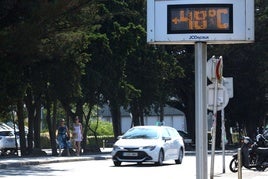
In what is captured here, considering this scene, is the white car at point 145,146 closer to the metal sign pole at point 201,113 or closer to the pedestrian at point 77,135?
the pedestrian at point 77,135

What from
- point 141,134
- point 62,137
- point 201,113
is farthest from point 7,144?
point 201,113

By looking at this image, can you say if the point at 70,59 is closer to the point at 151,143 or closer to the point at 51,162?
the point at 51,162

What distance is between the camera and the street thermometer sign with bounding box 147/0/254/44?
895 cm

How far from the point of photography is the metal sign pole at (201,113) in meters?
8.98

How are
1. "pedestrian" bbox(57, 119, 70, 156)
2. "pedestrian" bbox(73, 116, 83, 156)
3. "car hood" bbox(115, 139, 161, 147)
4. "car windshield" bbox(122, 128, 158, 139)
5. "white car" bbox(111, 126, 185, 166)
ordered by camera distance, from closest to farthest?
"white car" bbox(111, 126, 185, 166), "car hood" bbox(115, 139, 161, 147), "car windshield" bbox(122, 128, 158, 139), "pedestrian" bbox(57, 119, 70, 156), "pedestrian" bbox(73, 116, 83, 156)

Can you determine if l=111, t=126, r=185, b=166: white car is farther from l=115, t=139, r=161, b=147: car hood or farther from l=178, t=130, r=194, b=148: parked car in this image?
l=178, t=130, r=194, b=148: parked car

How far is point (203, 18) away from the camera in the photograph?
8953 mm

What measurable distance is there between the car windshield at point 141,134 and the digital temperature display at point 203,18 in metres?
18.4

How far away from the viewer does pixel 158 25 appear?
9078 mm

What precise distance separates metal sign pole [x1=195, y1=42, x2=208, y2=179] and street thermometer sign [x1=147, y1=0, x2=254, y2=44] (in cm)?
22

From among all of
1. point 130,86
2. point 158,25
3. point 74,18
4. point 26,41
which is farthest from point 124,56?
point 158,25

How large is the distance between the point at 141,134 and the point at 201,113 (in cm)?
1847

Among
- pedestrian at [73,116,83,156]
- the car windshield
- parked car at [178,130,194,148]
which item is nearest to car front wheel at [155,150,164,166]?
the car windshield

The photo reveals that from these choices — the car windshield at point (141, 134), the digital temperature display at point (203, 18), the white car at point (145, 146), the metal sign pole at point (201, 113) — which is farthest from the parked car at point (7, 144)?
the digital temperature display at point (203, 18)
